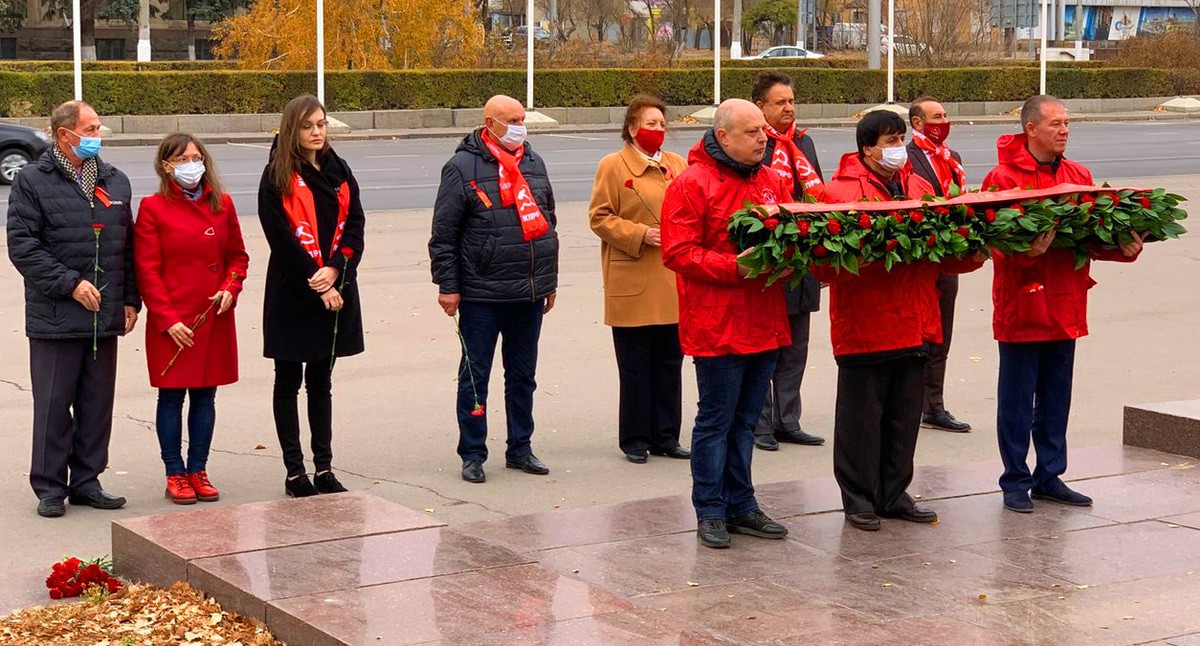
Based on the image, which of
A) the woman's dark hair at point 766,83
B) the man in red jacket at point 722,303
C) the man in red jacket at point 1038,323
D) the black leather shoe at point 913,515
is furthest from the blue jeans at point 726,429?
the woman's dark hair at point 766,83

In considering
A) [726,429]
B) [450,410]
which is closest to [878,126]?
[726,429]

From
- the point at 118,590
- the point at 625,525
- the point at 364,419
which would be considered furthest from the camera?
the point at 364,419

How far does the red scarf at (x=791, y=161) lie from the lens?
8234 mm

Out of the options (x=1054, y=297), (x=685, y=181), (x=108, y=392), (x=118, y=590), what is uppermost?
(x=685, y=181)

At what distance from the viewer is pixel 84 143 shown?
7.32 metres

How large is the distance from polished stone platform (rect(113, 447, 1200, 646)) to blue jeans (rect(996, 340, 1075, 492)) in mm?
191

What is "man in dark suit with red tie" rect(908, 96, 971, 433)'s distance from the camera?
28.8 feet

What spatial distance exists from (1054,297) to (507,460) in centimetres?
301

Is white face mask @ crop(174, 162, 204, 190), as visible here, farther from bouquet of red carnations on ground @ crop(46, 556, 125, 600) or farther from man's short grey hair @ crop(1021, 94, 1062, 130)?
man's short grey hair @ crop(1021, 94, 1062, 130)

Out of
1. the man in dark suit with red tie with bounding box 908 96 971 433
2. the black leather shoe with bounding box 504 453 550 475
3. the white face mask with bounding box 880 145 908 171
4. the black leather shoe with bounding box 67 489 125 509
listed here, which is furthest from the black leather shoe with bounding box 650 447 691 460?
the black leather shoe with bounding box 67 489 125 509

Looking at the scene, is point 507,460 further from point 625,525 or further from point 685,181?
point 685,181

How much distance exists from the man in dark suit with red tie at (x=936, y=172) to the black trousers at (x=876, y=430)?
1.80 metres

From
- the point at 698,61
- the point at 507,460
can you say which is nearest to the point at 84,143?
the point at 507,460

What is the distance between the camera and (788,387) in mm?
8883
